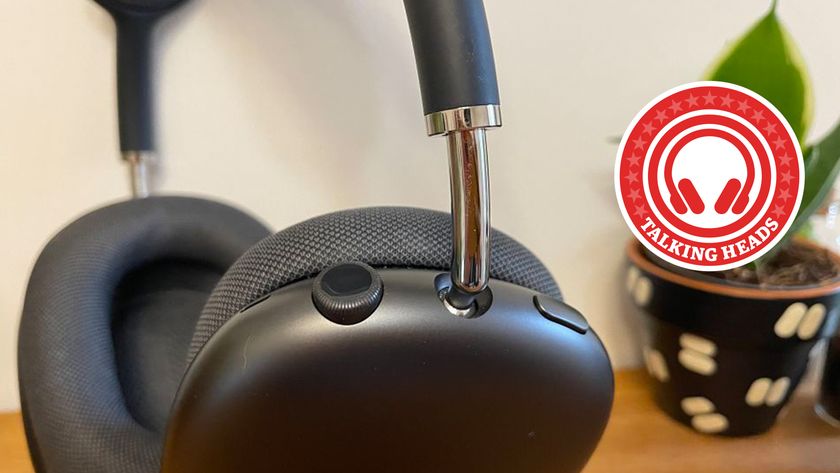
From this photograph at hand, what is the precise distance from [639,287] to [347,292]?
369 mm

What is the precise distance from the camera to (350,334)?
12.1 inches

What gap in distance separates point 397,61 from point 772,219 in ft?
1.09

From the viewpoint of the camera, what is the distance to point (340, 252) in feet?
1.10

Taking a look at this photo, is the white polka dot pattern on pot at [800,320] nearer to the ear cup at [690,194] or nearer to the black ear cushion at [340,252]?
the ear cup at [690,194]

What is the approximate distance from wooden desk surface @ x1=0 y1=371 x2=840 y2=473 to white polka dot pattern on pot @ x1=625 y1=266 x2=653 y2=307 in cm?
12

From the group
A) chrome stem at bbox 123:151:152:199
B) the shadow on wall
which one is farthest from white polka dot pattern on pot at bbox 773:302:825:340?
chrome stem at bbox 123:151:152:199

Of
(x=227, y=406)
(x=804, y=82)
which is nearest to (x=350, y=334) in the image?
(x=227, y=406)

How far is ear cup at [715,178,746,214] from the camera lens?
1.52ft

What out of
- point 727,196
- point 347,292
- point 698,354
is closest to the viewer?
point 347,292

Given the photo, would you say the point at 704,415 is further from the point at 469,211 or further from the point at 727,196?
the point at 469,211

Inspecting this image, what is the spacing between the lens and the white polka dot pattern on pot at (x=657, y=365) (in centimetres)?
61

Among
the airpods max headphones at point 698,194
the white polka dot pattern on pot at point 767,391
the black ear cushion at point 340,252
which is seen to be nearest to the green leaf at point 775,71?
the airpods max headphones at point 698,194

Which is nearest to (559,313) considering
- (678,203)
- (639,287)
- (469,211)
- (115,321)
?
(469,211)

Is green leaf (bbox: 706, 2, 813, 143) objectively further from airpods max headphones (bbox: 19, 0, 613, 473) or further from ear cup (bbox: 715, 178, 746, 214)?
airpods max headphones (bbox: 19, 0, 613, 473)
